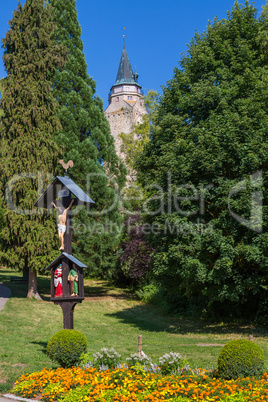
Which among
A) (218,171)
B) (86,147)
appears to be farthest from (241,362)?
(86,147)

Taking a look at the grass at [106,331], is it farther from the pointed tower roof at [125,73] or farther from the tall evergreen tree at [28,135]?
the pointed tower roof at [125,73]

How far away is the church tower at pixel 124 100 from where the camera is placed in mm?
68562

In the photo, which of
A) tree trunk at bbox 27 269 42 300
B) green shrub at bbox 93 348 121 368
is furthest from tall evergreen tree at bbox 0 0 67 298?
green shrub at bbox 93 348 121 368

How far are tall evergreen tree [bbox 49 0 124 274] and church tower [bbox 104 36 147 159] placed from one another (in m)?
42.0

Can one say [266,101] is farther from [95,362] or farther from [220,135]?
[95,362]

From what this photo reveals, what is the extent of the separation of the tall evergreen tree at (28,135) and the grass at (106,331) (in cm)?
274

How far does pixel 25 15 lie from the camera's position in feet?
70.0

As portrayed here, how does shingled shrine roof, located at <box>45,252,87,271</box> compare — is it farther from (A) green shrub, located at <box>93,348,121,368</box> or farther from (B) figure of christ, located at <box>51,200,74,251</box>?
(A) green shrub, located at <box>93,348,121,368</box>

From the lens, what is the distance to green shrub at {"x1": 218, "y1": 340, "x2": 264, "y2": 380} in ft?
24.4

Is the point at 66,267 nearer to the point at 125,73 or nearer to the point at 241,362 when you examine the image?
the point at 241,362

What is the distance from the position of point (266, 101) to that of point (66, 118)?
501 inches

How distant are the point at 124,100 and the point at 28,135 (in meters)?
52.9

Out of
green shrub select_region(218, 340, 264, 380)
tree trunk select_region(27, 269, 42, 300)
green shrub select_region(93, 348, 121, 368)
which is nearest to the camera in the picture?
green shrub select_region(218, 340, 264, 380)

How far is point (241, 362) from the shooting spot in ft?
24.5
